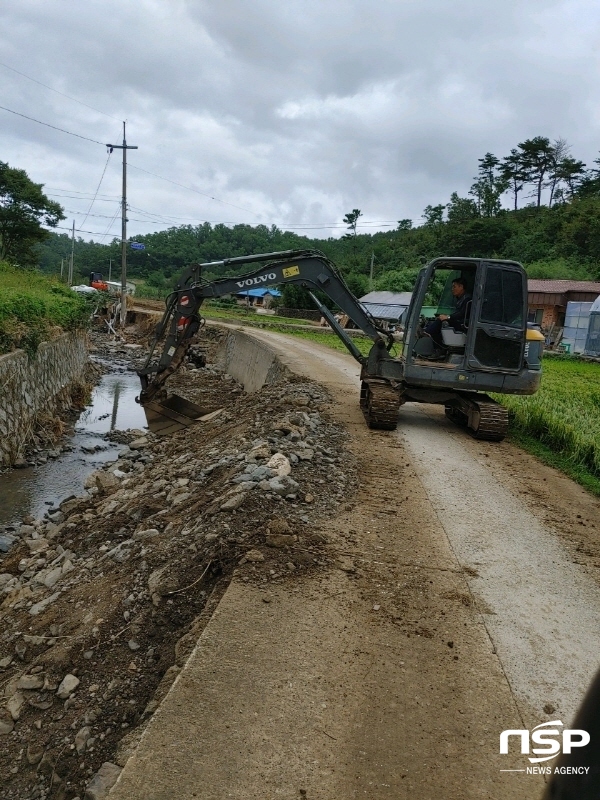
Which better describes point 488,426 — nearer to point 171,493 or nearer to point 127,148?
point 171,493

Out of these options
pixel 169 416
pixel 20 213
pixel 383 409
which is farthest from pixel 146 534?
pixel 20 213

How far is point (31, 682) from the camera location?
416 cm

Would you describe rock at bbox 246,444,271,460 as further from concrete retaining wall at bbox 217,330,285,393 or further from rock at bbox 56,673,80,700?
concrete retaining wall at bbox 217,330,285,393

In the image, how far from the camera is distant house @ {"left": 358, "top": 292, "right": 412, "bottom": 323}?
43.5 m

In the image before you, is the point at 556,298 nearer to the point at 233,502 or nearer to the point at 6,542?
the point at 6,542

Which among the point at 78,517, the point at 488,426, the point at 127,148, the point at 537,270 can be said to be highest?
the point at 127,148

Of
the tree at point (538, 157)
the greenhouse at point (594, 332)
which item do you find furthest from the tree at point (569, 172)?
the greenhouse at point (594, 332)

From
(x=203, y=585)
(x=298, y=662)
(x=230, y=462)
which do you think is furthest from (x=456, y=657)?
(x=230, y=462)

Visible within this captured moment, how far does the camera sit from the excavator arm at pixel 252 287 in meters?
12.1

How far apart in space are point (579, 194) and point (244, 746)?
80308 mm

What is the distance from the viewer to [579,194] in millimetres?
72312

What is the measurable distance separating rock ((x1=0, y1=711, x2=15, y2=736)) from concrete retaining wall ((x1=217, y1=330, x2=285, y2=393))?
13166 millimetres

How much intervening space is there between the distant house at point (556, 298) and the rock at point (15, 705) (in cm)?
4061

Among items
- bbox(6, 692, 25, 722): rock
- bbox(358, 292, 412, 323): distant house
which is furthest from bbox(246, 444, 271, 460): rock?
bbox(358, 292, 412, 323): distant house
